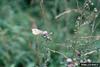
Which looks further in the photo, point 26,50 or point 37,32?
point 26,50

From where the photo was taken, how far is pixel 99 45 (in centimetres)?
228

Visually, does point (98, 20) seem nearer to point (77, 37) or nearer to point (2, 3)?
point (77, 37)

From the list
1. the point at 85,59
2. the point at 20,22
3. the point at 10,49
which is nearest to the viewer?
the point at 85,59

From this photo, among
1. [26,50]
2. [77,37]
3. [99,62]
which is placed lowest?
[26,50]

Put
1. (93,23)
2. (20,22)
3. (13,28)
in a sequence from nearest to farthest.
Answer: (93,23) < (13,28) < (20,22)

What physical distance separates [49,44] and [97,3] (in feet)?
1.61

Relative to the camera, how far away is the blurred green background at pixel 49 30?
7.02 feet

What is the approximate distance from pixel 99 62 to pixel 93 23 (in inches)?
7.9

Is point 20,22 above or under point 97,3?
under

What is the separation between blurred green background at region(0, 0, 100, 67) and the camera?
2141 millimetres

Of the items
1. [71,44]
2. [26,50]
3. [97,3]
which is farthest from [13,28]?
[71,44]

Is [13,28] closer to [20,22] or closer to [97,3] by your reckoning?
[20,22]

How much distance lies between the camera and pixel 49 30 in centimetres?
310

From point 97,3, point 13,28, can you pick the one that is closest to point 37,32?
point 97,3
